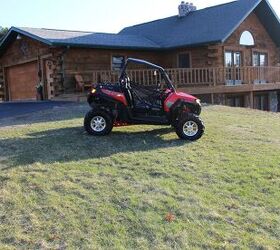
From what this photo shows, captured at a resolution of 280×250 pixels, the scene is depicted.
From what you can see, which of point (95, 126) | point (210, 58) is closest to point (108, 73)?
point (210, 58)

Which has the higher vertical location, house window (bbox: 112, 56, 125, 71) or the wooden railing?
house window (bbox: 112, 56, 125, 71)

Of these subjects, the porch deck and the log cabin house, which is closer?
the porch deck

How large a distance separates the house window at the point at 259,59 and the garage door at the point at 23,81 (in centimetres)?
1190

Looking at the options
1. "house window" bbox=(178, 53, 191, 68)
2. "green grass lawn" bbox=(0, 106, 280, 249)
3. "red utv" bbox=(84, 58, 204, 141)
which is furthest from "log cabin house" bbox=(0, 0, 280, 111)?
"green grass lawn" bbox=(0, 106, 280, 249)

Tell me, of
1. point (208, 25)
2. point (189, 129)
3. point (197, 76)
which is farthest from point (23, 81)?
point (189, 129)

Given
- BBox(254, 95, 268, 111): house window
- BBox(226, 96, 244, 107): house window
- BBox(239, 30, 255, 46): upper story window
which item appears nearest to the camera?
BBox(226, 96, 244, 107): house window

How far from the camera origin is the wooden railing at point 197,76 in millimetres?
20000

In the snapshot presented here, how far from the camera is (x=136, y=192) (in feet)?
21.5

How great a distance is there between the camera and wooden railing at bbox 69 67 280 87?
65.6ft

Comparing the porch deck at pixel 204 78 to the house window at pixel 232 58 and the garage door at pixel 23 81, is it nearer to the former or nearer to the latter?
the house window at pixel 232 58

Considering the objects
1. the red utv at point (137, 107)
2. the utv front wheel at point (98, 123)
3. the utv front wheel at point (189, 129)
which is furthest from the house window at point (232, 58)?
the utv front wheel at point (98, 123)

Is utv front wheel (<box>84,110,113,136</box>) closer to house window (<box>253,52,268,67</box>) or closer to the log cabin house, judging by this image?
the log cabin house

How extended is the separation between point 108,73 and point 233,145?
11.1 m

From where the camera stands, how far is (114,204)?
6141mm
